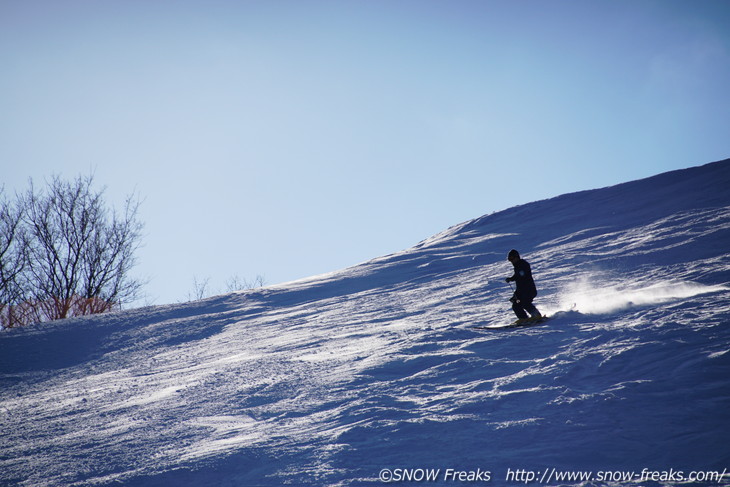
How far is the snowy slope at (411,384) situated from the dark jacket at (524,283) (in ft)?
2.49

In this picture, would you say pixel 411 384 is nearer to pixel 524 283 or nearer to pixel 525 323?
pixel 525 323

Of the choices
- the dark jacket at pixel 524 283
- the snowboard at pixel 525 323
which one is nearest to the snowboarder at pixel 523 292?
the dark jacket at pixel 524 283

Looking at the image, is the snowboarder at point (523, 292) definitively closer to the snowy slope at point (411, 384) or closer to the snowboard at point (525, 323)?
the snowboard at point (525, 323)

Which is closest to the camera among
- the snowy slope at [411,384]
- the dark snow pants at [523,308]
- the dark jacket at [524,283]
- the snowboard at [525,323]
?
the snowy slope at [411,384]

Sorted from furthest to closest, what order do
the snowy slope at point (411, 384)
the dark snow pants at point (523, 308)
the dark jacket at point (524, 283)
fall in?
1. the dark jacket at point (524, 283)
2. the dark snow pants at point (523, 308)
3. the snowy slope at point (411, 384)

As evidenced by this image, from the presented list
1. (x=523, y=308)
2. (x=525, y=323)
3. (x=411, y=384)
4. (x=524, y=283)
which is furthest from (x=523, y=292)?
(x=411, y=384)

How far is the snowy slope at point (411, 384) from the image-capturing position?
16.7 ft

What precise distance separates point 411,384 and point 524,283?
404cm

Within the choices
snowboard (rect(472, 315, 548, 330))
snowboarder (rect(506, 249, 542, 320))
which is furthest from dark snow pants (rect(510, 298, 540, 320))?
snowboard (rect(472, 315, 548, 330))

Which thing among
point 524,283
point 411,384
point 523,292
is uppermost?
point 524,283

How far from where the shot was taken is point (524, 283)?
33.8ft

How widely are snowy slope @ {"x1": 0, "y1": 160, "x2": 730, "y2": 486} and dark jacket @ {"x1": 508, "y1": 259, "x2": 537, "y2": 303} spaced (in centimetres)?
76

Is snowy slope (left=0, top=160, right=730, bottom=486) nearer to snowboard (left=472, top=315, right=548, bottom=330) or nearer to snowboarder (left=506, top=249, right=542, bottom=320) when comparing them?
snowboard (left=472, top=315, right=548, bottom=330)

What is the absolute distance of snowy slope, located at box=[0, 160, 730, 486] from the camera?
16.7ft
